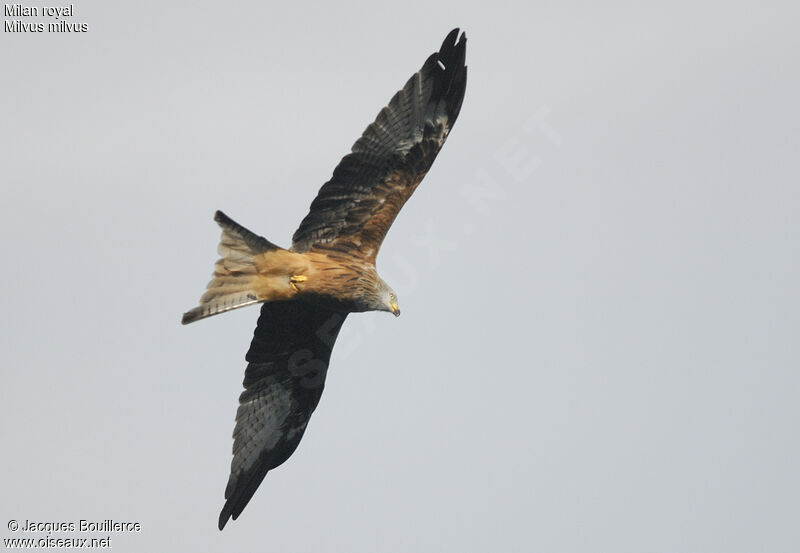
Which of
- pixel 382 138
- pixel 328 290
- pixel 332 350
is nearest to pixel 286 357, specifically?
pixel 332 350

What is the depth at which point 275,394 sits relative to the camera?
40.7ft

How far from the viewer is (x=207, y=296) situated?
10.6 m

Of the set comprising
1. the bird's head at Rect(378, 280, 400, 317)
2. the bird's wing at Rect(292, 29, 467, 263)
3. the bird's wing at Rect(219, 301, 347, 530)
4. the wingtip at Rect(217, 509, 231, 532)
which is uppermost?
the bird's wing at Rect(292, 29, 467, 263)

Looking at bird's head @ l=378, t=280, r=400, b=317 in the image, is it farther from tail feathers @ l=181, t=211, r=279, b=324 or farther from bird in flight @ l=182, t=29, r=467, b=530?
tail feathers @ l=181, t=211, r=279, b=324

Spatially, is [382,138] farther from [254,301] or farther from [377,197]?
[254,301]

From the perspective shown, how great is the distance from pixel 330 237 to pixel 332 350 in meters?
1.27

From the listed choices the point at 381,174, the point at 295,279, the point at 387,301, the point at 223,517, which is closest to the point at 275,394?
the point at 223,517

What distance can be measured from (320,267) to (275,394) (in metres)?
1.86

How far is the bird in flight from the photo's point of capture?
1087 cm

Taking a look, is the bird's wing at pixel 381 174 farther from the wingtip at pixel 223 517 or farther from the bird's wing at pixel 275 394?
the wingtip at pixel 223 517

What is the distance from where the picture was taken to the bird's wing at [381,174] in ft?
37.2

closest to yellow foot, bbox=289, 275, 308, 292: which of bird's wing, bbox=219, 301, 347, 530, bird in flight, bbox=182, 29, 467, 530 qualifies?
bird in flight, bbox=182, 29, 467, 530

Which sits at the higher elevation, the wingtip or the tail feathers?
the tail feathers

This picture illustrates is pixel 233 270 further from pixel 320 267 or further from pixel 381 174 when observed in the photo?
pixel 381 174
